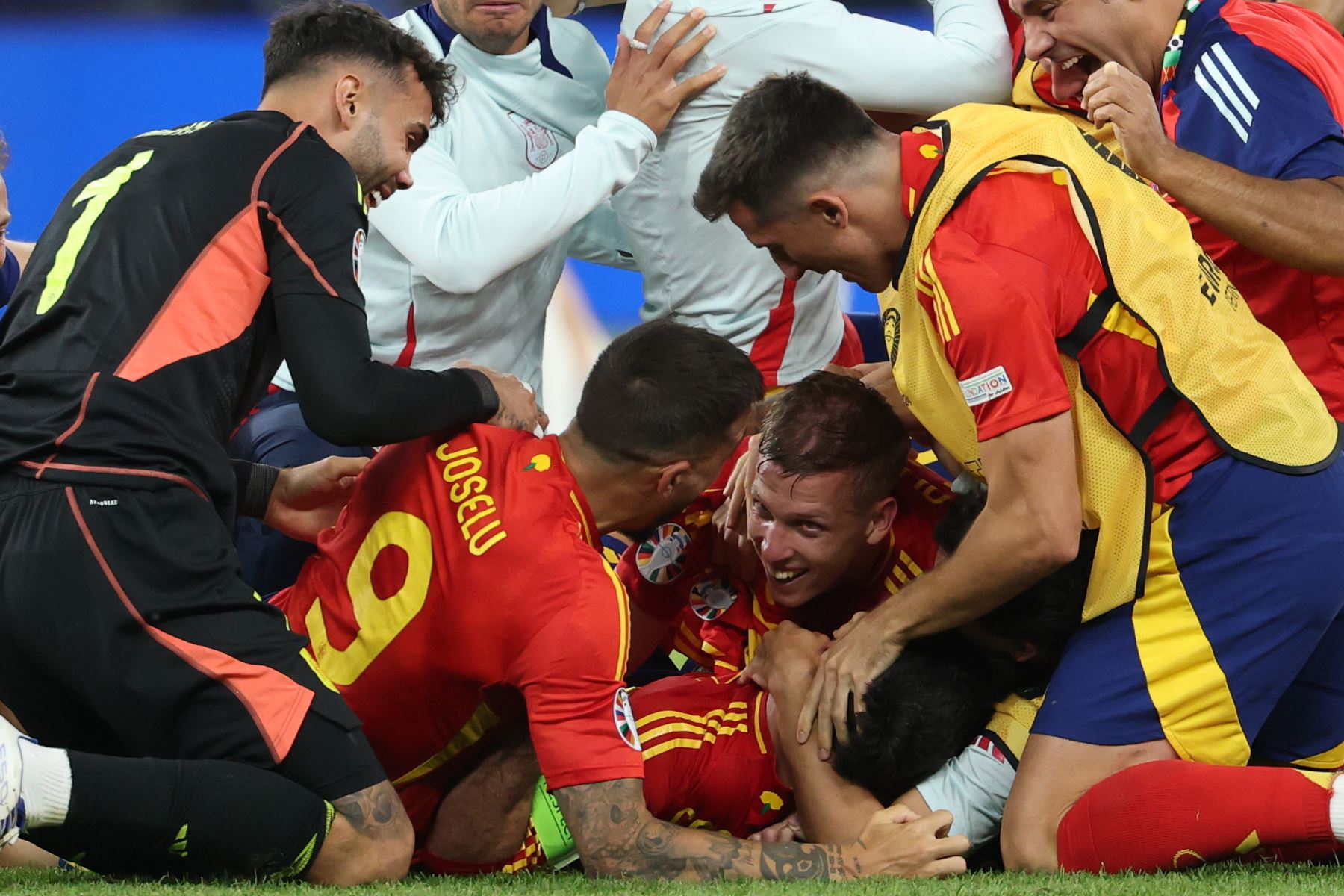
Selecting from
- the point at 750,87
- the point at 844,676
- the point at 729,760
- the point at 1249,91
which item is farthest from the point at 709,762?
the point at 1249,91

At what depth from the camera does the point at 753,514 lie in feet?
11.8

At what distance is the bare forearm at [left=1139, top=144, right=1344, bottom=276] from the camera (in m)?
3.30

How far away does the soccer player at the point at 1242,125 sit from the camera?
3340mm

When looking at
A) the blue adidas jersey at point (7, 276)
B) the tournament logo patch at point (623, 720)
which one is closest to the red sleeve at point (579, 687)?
the tournament logo patch at point (623, 720)

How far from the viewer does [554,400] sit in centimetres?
623

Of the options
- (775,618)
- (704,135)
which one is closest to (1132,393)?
(775,618)

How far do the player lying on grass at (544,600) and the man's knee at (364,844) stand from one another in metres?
0.31

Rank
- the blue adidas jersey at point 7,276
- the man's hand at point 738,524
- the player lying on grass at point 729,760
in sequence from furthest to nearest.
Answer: the blue adidas jersey at point 7,276, the man's hand at point 738,524, the player lying on grass at point 729,760

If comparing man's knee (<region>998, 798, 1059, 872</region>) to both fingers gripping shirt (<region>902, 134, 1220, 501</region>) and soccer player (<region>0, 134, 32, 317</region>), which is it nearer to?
fingers gripping shirt (<region>902, 134, 1220, 501</region>)

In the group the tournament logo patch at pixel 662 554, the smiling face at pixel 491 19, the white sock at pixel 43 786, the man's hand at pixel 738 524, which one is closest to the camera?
the white sock at pixel 43 786

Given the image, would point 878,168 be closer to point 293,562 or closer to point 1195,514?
point 1195,514

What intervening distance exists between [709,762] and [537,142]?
2.12 meters

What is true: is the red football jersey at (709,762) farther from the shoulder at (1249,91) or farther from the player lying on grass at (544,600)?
the shoulder at (1249,91)

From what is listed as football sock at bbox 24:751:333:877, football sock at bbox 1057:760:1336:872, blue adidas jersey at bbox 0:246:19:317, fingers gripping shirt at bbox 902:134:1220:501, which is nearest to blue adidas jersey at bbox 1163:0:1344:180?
fingers gripping shirt at bbox 902:134:1220:501
